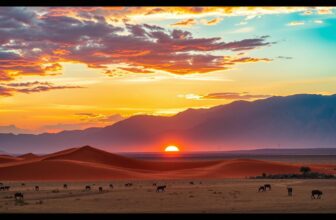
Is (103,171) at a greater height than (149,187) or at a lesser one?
greater

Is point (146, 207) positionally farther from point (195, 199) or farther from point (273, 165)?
point (273, 165)

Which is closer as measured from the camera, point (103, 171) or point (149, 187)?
point (149, 187)

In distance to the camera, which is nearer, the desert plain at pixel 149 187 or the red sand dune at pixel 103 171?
the desert plain at pixel 149 187

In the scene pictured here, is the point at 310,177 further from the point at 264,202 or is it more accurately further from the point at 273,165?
the point at 264,202

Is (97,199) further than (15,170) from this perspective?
No

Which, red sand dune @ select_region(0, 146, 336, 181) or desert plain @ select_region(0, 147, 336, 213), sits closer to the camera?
desert plain @ select_region(0, 147, 336, 213)

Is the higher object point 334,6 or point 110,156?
point 110,156

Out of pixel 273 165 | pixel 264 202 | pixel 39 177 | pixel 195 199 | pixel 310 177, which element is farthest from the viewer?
pixel 273 165
